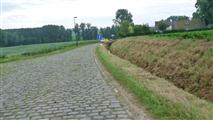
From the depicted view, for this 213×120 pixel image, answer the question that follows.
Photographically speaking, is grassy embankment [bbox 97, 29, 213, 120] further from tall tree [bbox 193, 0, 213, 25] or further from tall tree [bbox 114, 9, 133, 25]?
tall tree [bbox 114, 9, 133, 25]

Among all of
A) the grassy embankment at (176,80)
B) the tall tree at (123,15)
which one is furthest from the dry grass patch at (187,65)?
the tall tree at (123,15)

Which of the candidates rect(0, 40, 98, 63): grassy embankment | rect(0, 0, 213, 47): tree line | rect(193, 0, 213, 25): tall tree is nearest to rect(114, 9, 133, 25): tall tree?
rect(0, 0, 213, 47): tree line

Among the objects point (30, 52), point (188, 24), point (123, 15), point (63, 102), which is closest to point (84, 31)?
point (123, 15)

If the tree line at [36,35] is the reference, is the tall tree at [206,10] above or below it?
above

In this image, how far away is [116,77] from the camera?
48.6 ft

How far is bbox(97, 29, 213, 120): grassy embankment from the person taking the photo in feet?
27.1

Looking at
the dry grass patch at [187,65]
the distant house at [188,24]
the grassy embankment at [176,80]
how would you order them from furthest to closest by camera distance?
the distant house at [188,24] → the dry grass patch at [187,65] → the grassy embankment at [176,80]

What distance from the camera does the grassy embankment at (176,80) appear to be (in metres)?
8.27

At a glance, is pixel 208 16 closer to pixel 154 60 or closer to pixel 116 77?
pixel 154 60

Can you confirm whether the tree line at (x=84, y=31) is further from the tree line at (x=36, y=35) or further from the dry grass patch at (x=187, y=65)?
the dry grass patch at (x=187, y=65)

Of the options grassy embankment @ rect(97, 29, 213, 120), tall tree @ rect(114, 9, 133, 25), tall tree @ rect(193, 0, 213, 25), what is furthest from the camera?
tall tree @ rect(114, 9, 133, 25)

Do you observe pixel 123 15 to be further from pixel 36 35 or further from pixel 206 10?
pixel 206 10

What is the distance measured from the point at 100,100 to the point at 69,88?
304 centimetres

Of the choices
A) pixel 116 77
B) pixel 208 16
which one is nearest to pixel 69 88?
pixel 116 77
